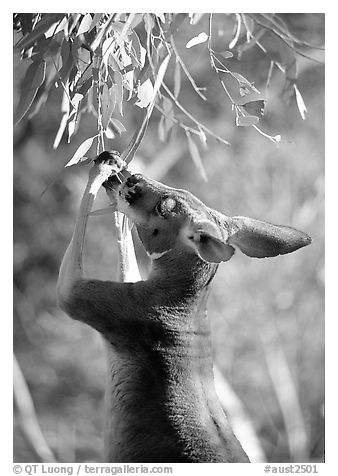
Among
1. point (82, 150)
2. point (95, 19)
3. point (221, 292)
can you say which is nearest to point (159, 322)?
point (82, 150)

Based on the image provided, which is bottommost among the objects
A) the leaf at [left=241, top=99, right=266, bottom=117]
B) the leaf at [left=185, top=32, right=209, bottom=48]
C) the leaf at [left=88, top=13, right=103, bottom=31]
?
the leaf at [left=241, top=99, right=266, bottom=117]

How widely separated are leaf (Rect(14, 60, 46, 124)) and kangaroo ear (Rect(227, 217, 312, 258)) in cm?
57

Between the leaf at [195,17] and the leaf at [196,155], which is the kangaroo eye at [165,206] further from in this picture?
the leaf at [195,17]

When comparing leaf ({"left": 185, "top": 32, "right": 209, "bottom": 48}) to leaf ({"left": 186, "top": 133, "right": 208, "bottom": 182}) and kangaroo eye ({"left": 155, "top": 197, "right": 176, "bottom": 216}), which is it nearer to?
leaf ({"left": 186, "top": 133, "right": 208, "bottom": 182})

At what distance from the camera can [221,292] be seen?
17.2ft

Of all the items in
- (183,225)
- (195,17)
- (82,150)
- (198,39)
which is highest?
(195,17)

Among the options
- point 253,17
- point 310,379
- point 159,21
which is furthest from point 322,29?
point 310,379

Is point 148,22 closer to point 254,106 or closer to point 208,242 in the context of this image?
point 254,106

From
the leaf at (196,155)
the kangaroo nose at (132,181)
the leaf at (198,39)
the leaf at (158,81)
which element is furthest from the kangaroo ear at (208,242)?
the leaf at (198,39)

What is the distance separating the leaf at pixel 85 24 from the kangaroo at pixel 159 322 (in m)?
0.30

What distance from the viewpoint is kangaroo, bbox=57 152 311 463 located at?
1961 mm

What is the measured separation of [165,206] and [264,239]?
262 millimetres

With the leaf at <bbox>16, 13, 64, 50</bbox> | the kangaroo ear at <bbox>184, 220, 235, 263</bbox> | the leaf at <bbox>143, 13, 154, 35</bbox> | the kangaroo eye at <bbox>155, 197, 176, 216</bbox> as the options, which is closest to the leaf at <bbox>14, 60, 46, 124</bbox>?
the leaf at <bbox>16, 13, 64, 50</bbox>
